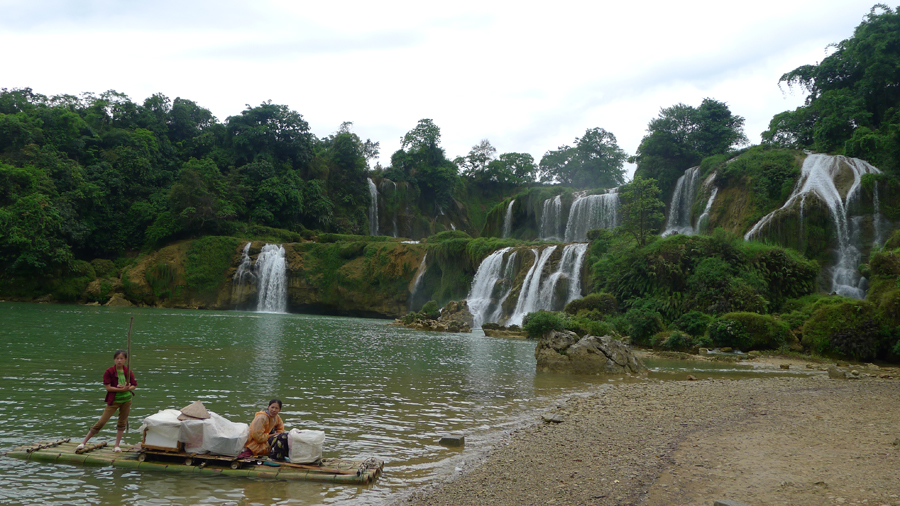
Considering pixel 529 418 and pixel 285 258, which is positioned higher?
pixel 285 258

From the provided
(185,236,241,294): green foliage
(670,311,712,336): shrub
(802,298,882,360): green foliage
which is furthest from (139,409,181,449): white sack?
(185,236,241,294): green foliage

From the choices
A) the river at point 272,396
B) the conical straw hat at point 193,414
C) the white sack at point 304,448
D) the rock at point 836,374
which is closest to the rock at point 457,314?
the river at point 272,396

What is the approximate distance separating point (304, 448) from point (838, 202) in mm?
33216

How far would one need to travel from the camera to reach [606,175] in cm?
6738

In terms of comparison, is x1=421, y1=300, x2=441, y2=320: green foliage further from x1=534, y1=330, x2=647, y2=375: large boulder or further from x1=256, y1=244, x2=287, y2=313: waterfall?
x1=534, y1=330, x2=647, y2=375: large boulder

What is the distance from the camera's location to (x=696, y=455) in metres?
6.84

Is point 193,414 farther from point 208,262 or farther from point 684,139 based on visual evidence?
point 684,139

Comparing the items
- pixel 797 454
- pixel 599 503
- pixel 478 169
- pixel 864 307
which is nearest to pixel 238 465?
pixel 599 503

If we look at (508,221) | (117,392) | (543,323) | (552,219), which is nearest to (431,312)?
(543,323)

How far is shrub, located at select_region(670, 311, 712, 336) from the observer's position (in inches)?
945

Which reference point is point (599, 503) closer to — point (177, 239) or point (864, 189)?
point (864, 189)

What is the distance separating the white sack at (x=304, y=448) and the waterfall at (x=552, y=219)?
1630 inches

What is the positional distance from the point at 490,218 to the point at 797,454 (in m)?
47.2

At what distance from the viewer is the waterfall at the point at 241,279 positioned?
150 feet
